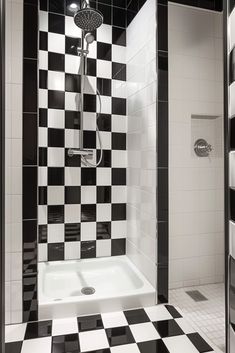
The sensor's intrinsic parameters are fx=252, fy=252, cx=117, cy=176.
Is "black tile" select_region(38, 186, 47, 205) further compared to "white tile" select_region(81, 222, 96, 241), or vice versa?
"white tile" select_region(81, 222, 96, 241)

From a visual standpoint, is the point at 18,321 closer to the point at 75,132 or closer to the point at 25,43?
the point at 75,132

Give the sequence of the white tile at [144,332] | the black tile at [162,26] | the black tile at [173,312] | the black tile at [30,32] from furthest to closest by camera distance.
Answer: the black tile at [162,26], the black tile at [173,312], the black tile at [30,32], the white tile at [144,332]

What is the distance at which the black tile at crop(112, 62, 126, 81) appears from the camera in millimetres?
2197

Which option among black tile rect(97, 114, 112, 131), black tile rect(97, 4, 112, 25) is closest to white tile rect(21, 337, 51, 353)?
black tile rect(97, 114, 112, 131)

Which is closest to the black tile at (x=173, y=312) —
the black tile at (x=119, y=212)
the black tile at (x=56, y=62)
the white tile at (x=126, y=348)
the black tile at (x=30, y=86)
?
the white tile at (x=126, y=348)

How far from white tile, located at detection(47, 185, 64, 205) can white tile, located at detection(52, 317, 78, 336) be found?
0.84 meters

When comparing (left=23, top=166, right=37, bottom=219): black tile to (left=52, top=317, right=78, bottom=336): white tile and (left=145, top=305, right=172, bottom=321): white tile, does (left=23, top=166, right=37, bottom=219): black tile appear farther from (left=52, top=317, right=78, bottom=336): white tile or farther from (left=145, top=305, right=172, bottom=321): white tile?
(left=145, top=305, right=172, bottom=321): white tile

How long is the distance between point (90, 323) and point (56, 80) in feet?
5.72

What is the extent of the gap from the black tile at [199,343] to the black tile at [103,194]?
1.14m

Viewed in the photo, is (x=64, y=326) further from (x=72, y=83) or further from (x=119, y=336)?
(x=72, y=83)

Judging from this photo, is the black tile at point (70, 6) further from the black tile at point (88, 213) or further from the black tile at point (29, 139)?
the black tile at point (88, 213)

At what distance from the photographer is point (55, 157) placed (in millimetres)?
2018

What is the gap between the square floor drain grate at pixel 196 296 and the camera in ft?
5.87

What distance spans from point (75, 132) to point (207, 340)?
5.41ft
